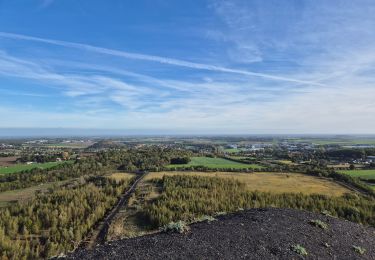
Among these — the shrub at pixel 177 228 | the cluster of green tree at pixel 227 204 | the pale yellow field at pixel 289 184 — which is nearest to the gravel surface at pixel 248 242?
the shrub at pixel 177 228

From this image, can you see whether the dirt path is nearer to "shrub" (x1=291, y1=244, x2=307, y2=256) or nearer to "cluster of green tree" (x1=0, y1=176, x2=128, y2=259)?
"cluster of green tree" (x1=0, y1=176, x2=128, y2=259)

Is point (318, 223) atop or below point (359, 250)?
atop

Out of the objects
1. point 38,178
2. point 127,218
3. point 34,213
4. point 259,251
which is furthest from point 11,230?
point 38,178

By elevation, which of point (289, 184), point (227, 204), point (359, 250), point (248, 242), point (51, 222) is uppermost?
point (248, 242)

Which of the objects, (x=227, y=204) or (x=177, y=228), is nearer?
(x=177, y=228)

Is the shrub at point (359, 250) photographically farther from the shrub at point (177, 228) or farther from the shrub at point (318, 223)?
the shrub at point (177, 228)

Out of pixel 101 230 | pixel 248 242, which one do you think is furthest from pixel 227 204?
pixel 248 242

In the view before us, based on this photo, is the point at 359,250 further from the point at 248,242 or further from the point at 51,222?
the point at 51,222
